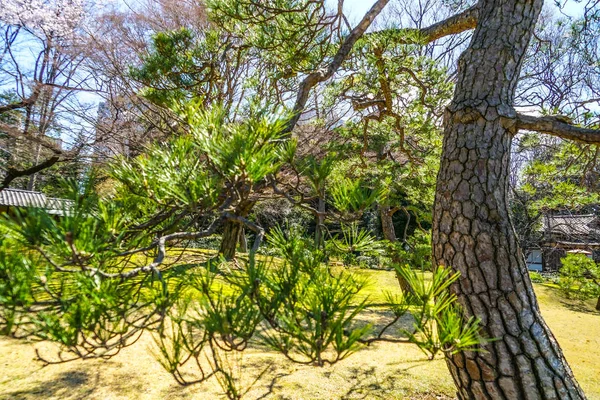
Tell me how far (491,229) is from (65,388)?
1742 mm

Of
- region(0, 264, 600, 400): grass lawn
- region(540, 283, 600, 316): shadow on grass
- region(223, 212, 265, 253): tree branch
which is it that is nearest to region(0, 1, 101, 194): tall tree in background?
region(0, 264, 600, 400): grass lawn

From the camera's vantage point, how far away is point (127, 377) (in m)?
1.49

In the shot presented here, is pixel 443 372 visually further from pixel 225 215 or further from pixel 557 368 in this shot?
pixel 225 215

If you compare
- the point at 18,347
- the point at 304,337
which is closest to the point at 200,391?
the point at 18,347

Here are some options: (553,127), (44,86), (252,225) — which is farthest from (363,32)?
(44,86)

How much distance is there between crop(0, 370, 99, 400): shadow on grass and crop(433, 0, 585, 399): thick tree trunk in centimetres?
144

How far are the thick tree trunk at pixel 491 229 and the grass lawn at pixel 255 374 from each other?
1.20 feet

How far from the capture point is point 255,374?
163cm

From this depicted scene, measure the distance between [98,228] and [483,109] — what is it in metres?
1.00

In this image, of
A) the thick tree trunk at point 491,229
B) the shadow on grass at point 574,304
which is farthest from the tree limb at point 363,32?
the shadow on grass at point 574,304

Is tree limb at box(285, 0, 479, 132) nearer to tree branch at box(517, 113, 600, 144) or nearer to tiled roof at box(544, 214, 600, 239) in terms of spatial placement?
tree branch at box(517, 113, 600, 144)

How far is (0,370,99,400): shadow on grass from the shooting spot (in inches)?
50.7

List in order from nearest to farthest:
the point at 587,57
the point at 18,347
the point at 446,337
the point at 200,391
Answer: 1. the point at 446,337
2. the point at 200,391
3. the point at 18,347
4. the point at 587,57

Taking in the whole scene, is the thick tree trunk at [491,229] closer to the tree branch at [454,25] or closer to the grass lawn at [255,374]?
the grass lawn at [255,374]
